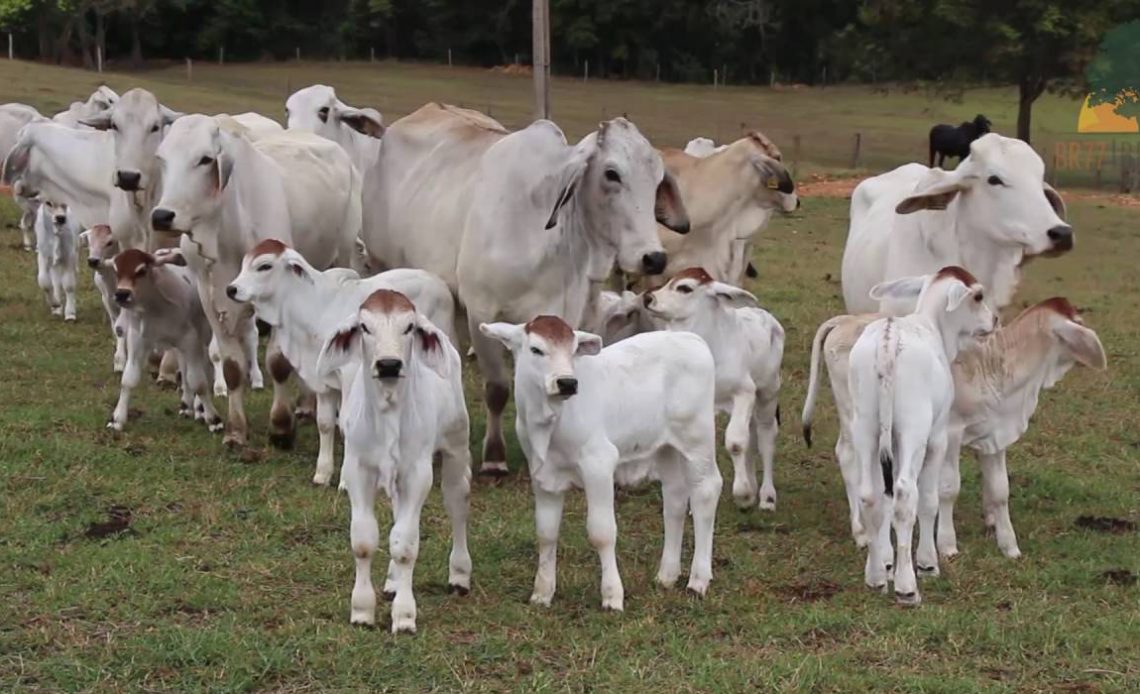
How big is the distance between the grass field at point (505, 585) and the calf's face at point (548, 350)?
38.1 inches

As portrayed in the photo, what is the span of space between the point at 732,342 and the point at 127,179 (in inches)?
160

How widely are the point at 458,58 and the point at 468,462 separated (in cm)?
5646

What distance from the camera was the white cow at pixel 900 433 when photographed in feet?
22.2

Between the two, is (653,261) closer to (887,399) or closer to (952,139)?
(887,399)

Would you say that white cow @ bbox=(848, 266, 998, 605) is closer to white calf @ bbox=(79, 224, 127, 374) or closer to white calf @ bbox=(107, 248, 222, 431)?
white calf @ bbox=(107, 248, 222, 431)

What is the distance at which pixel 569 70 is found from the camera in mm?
61031

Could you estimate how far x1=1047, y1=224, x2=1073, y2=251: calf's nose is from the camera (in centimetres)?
854

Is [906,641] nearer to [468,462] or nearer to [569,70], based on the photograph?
[468,462]

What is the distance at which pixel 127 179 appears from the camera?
10023 millimetres

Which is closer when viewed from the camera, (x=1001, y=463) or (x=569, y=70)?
(x=1001, y=463)

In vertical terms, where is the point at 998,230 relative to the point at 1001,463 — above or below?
above

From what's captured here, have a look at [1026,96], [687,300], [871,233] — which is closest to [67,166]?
[871,233]

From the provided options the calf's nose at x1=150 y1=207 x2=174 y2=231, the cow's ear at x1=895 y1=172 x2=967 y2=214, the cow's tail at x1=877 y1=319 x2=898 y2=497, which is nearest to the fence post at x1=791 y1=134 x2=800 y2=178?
the cow's ear at x1=895 y1=172 x2=967 y2=214

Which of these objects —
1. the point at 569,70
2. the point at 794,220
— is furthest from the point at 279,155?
the point at 569,70
